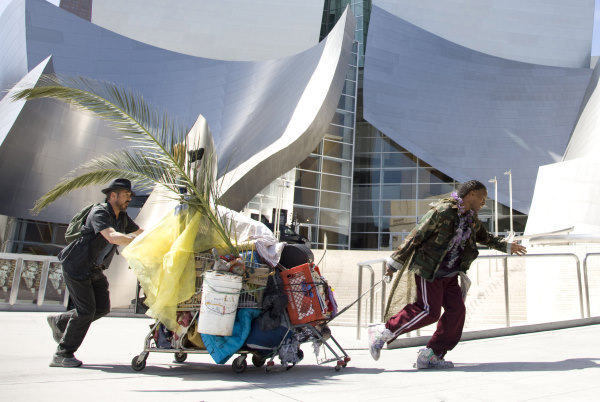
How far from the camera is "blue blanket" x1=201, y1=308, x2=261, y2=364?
3097mm

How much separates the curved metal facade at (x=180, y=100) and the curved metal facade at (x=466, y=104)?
7.19m

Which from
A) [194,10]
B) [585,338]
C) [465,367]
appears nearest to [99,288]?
[465,367]

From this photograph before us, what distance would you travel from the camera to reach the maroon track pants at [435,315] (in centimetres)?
336

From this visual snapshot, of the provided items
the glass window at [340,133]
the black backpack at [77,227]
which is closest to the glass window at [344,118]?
the glass window at [340,133]

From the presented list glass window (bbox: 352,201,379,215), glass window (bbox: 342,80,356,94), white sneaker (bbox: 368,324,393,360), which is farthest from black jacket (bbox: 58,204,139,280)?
glass window (bbox: 342,80,356,94)

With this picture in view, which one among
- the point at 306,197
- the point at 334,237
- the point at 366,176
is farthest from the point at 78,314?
the point at 366,176

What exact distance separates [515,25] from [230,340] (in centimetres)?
3004

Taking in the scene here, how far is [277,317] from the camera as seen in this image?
10.5 ft

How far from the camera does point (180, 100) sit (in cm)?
1870

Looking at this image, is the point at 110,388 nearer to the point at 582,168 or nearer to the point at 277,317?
the point at 277,317

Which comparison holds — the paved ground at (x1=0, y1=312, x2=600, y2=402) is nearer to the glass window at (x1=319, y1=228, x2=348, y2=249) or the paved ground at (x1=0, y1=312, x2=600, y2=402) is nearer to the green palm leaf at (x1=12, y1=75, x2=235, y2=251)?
the green palm leaf at (x1=12, y1=75, x2=235, y2=251)

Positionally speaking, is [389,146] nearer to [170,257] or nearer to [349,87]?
[349,87]

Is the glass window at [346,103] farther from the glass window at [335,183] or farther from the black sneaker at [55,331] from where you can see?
the black sneaker at [55,331]

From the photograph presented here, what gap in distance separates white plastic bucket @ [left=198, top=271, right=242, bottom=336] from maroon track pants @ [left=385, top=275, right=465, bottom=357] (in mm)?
1083
